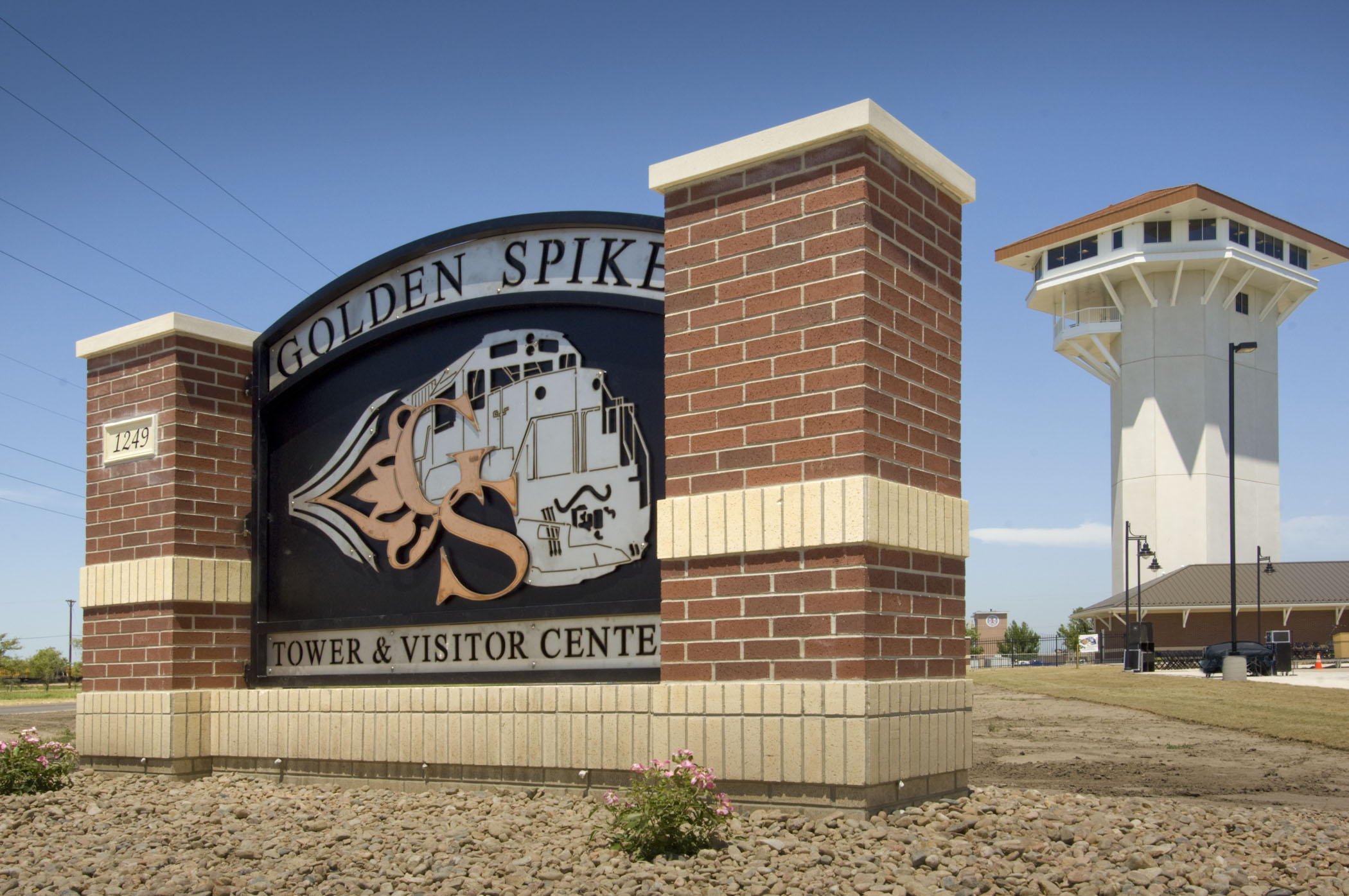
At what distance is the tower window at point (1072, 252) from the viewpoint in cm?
6681

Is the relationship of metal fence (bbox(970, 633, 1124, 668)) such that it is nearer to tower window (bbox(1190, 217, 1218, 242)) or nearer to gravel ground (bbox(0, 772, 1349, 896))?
tower window (bbox(1190, 217, 1218, 242))

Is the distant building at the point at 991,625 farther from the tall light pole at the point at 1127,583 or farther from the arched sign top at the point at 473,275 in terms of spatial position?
the arched sign top at the point at 473,275

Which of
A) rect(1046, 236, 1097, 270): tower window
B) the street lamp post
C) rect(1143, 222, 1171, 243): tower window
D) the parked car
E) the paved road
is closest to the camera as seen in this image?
the paved road

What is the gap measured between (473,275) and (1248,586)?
5861 cm

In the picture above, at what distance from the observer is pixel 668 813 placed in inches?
249

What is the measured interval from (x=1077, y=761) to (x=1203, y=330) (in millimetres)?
56873

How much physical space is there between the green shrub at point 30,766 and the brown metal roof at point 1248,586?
5623cm

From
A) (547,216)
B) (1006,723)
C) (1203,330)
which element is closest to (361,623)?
(547,216)

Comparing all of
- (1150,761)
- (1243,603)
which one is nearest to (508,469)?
(1150,761)

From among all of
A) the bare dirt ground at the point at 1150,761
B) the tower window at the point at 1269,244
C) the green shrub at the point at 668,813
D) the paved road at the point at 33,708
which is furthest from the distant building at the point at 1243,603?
the green shrub at the point at 668,813

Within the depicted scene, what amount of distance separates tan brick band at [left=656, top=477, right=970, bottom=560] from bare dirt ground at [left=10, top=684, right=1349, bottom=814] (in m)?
2.02

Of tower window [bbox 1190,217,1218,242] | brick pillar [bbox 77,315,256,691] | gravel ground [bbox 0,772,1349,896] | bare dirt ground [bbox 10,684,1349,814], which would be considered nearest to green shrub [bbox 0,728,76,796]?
brick pillar [bbox 77,315,256,691]

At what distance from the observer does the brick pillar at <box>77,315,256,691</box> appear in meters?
10.9

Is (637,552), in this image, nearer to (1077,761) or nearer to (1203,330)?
(1077,761)
